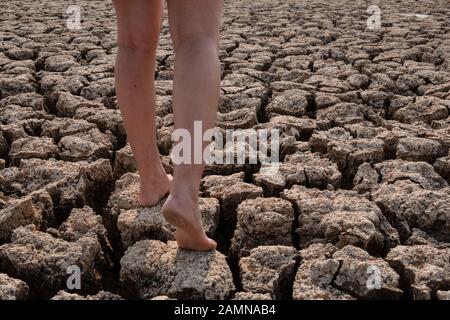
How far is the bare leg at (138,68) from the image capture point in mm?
1521

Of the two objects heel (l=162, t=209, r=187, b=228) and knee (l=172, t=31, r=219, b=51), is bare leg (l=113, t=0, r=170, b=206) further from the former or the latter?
heel (l=162, t=209, r=187, b=228)

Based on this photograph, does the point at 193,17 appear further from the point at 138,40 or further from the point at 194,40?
the point at 138,40

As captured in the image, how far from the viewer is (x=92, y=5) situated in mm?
6297

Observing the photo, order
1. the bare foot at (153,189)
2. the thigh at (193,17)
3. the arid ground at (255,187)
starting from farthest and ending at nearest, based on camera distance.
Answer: the bare foot at (153,189), the arid ground at (255,187), the thigh at (193,17)

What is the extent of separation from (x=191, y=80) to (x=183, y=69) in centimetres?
3

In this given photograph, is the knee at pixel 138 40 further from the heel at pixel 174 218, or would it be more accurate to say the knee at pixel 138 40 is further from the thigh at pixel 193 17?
the heel at pixel 174 218

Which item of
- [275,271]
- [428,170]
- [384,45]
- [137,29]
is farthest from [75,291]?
[384,45]

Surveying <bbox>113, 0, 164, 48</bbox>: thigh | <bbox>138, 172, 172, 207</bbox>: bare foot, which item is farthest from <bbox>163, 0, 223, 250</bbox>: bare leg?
<bbox>138, 172, 172, 207</bbox>: bare foot

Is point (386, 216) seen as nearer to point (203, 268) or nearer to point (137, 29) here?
point (203, 268)

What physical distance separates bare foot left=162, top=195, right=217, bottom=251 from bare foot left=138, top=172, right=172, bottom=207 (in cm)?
25

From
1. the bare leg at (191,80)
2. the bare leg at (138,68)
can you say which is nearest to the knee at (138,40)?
the bare leg at (138,68)

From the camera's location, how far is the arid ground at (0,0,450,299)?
1.44 m

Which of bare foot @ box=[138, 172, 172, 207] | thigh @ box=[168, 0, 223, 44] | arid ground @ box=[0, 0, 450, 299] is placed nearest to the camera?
thigh @ box=[168, 0, 223, 44]
